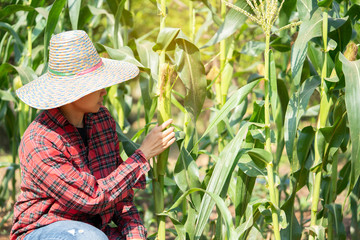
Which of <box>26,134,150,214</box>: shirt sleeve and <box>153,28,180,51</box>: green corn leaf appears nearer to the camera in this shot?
<box>26,134,150,214</box>: shirt sleeve

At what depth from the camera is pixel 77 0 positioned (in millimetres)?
1960

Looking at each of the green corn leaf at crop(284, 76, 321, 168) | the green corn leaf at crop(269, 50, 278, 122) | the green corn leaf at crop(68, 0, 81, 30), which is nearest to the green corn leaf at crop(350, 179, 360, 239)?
the green corn leaf at crop(284, 76, 321, 168)

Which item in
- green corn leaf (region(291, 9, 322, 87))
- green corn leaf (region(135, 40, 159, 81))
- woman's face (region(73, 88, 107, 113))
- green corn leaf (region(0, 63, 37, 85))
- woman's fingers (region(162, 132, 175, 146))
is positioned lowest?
green corn leaf (region(0, 63, 37, 85))

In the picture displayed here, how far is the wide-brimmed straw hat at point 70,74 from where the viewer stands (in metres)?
1.58

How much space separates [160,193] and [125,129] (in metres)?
0.76

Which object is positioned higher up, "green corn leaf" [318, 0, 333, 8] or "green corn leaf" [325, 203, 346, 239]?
"green corn leaf" [318, 0, 333, 8]

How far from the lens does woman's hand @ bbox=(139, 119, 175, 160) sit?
1.68 m

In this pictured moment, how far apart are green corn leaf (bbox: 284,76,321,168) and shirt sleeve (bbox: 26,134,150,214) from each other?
0.53 meters

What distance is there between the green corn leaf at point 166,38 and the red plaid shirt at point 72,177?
0.33m

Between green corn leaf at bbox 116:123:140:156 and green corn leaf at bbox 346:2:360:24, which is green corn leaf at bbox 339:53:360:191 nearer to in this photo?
green corn leaf at bbox 346:2:360:24

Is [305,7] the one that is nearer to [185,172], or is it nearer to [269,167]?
[269,167]

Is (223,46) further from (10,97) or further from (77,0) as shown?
(10,97)

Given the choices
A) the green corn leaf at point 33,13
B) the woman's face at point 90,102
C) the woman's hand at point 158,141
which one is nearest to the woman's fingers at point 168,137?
the woman's hand at point 158,141

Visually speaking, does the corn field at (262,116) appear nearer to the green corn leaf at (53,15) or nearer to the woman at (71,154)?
the green corn leaf at (53,15)
